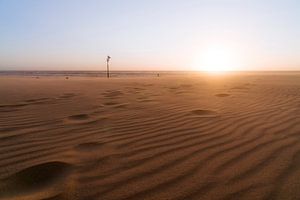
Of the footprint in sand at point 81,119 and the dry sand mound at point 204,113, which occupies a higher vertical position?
the dry sand mound at point 204,113

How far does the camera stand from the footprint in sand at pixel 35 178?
2016mm

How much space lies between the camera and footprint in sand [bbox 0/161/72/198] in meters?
2.02

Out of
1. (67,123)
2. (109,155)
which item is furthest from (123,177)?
(67,123)

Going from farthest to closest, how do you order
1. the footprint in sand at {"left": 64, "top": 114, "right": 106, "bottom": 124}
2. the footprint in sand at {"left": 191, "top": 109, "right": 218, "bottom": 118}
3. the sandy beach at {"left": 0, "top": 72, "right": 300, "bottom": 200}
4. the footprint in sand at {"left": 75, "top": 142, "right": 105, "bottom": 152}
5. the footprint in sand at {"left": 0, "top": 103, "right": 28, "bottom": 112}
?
the footprint in sand at {"left": 0, "top": 103, "right": 28, "bottom": 112}, the footprint in sand at {"left": 191, "top": 109, "right": 218, "bottom": 118}, the footprint in sand at {"left": 64, "top": 114, "right": 106, "bottom": 124}, the footprint in sand at {"left": 75, "top": 142, "right": 105, "bottom": 152}, the sandy beach at {"left": 0, "top": 72, "right": 300, "bottom": 200}

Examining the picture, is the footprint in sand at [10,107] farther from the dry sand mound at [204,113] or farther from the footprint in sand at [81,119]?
the dry sand mound at [204,113]

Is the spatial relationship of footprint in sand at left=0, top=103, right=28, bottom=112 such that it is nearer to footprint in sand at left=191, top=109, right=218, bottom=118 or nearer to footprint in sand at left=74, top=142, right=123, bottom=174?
footprint in sand at left=74, top=142, right=123, bottom=174

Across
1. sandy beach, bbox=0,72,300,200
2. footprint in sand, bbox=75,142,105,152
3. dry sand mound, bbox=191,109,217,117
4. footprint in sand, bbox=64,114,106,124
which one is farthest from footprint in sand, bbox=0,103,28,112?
dry sand mound, bbox=191,109,217,117

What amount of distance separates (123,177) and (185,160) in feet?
2.22

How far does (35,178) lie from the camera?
221 cm

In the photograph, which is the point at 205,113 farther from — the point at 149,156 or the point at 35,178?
the point at 35,178

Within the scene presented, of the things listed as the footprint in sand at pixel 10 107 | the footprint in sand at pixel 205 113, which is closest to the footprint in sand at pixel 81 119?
the footprint in sand at pixel 10 107

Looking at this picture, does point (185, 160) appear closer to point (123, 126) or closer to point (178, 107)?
point (123, 126)

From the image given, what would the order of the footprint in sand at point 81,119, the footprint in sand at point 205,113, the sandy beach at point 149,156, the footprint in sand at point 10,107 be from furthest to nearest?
the footprint in sand at point 10,107 < the footprint in sand at point 205,113 < the footprint in sand at point 81,119 < the sandy beach at point 149,156

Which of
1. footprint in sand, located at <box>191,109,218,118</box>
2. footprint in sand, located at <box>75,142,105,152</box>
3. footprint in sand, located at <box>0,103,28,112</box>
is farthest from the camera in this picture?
footprint in sand, located at <box>0,103,28,112</box>
